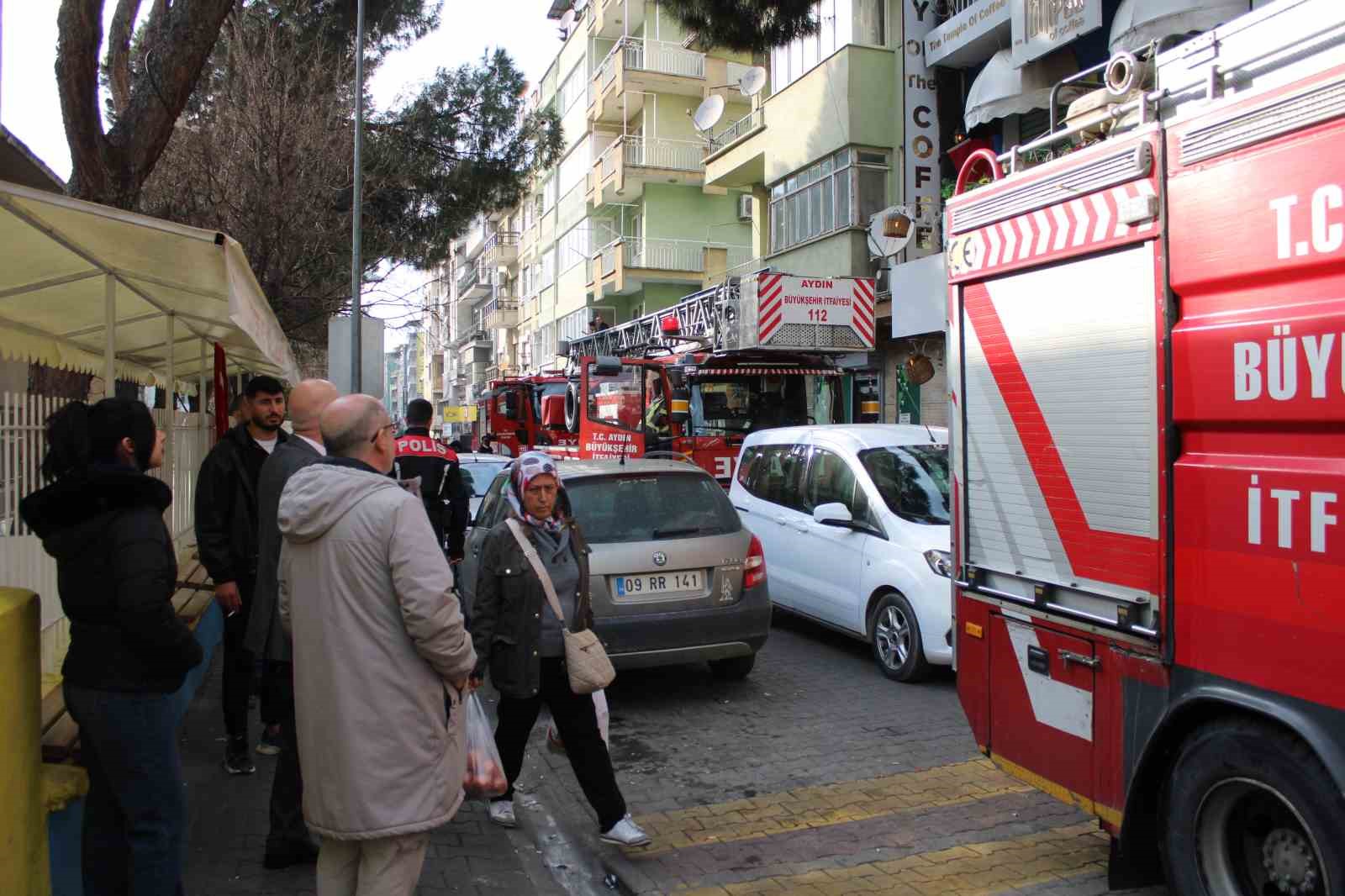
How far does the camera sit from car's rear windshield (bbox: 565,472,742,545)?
687 centimetres

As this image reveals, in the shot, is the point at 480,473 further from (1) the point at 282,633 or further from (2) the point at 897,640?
(1) the point at 282,633

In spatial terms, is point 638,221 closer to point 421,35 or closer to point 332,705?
point 421,35

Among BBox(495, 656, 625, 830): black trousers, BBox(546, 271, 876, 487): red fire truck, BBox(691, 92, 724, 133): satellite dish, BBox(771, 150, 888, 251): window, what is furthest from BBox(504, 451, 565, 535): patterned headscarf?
BBox(691, 92, 724, 133): satellite dish

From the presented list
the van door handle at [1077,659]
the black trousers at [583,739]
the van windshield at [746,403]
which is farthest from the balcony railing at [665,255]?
the van door handle at [1077,659]

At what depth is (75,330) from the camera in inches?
263

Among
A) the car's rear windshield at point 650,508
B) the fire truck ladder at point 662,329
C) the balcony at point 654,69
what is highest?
the balcony at point 654,69

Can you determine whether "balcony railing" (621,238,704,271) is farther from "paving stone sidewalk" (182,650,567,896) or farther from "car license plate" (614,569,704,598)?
"paving stone sidewalk" (182,650,567,896)

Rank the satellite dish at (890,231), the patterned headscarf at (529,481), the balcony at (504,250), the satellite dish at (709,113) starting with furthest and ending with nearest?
the balcony at (504,250) < the satellite dish at (709,113) < the satellite dish at (890,231) < the patterned headscarf at (529,481)

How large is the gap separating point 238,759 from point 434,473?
312 centimetres

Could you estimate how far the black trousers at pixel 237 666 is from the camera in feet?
17.3

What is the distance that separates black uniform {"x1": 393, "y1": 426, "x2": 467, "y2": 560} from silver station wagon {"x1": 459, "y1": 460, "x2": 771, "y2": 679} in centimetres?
102

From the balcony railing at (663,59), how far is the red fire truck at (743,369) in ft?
67.4

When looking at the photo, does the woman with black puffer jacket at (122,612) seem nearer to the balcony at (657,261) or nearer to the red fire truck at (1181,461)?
the red fire truck at (1181,461)

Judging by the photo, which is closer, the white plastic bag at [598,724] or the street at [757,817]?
the street at [757,817]
